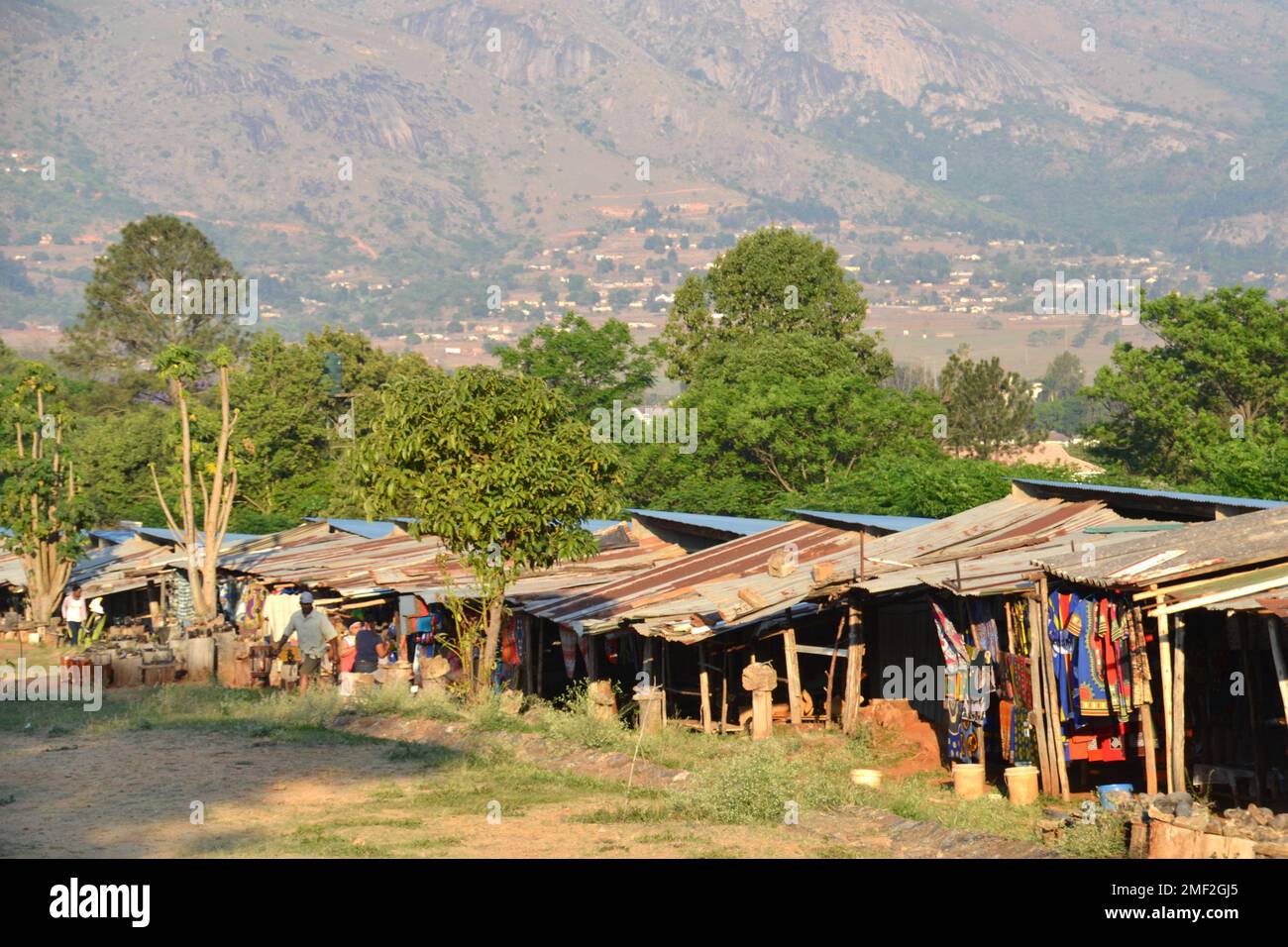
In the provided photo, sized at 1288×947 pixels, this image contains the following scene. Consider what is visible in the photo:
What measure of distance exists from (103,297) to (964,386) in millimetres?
51214

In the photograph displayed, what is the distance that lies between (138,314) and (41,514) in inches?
2418

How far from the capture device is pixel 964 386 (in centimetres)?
6662

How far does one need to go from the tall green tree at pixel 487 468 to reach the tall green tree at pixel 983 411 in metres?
47.5

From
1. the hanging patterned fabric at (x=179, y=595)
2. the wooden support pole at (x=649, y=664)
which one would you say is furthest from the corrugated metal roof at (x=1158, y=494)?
the hanging patterned fabric at (x=179, y=595)

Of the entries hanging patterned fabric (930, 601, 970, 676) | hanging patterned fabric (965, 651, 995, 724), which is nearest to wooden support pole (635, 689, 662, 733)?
hanging patterned fabric (930, 601, 970, 676)

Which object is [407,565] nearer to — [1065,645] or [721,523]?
[721,523]

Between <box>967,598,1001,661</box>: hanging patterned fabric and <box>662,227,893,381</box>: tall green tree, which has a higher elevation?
<box>662,227,893,381</box>: tall green tree

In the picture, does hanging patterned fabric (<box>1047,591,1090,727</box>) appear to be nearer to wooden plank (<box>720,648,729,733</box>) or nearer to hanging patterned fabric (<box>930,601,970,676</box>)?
hanging patterned fabric (<box>930,601,970,676</box>)

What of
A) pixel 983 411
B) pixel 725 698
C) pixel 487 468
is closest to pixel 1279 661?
pixel 725 698

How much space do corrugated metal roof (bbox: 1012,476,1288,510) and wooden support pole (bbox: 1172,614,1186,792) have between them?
3.37m

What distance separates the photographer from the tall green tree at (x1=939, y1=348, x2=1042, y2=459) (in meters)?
65.6
